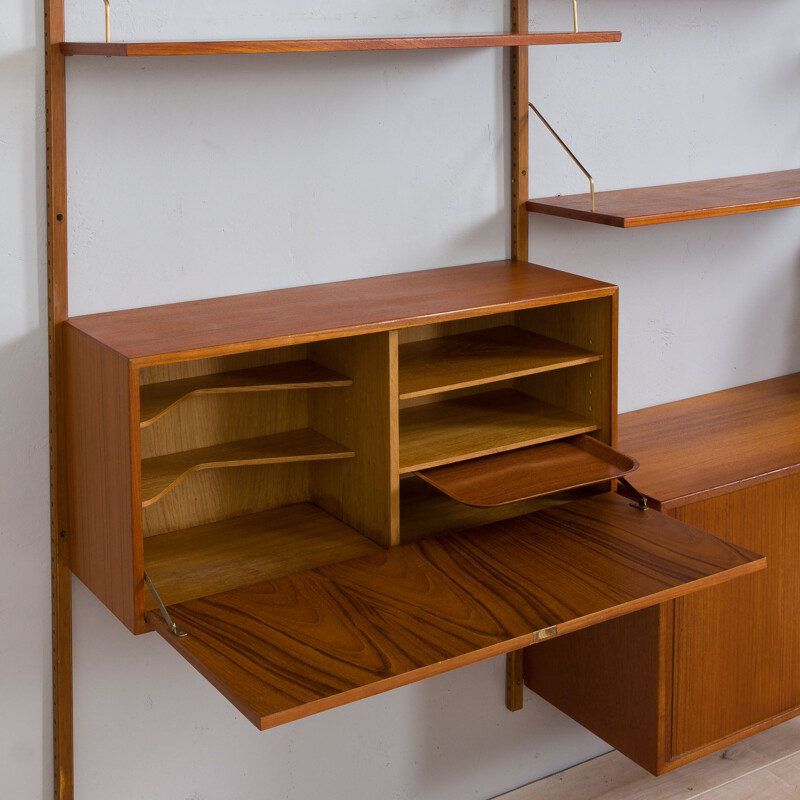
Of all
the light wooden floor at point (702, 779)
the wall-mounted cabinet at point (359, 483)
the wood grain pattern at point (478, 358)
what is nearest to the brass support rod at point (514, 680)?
the light wooden floor at point (702, 779)

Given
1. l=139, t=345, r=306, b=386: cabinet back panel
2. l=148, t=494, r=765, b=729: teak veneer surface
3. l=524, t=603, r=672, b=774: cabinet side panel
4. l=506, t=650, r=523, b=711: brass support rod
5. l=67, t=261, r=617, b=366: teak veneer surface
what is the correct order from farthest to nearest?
l=506, t=650, r=523, b=711: brass support rod < l=524, t=603, r=672, b=774: cabinet side panel < l=139, t=345, r=306, b=386: cabinet back panel < l=67, t=261, r=617, b=366: teak veneer surface < l=148, t=494, r=765, b=729: teak veneer surface

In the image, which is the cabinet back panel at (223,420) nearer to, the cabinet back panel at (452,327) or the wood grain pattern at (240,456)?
the wood grain pattern at (240,456)

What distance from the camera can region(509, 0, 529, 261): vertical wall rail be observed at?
2.36m

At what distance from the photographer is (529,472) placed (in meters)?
2.15

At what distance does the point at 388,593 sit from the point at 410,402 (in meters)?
0.61

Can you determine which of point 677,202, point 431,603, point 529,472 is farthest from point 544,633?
point 677,202

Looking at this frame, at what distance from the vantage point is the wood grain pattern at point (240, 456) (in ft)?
6.39

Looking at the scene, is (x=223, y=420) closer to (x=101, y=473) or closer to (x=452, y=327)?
(x=101, y=473)

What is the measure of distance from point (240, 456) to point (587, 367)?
73 cm

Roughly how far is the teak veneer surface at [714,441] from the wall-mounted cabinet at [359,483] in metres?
0.18

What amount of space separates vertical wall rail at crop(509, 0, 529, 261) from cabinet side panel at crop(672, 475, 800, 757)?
70 centimetres

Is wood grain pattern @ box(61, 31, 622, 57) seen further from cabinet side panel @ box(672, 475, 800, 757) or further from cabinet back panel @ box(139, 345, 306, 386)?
cabinet side panel @ box(672, 475, 800, 757)

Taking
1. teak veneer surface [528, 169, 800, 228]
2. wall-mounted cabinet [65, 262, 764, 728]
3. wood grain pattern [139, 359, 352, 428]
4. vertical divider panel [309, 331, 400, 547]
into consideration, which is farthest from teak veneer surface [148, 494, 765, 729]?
teak veneer surface [528, 169, 800, 228]

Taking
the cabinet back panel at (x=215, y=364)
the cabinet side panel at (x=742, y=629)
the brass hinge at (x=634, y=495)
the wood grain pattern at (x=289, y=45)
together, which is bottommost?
the cabinet side panel at (x=742, y=629)
